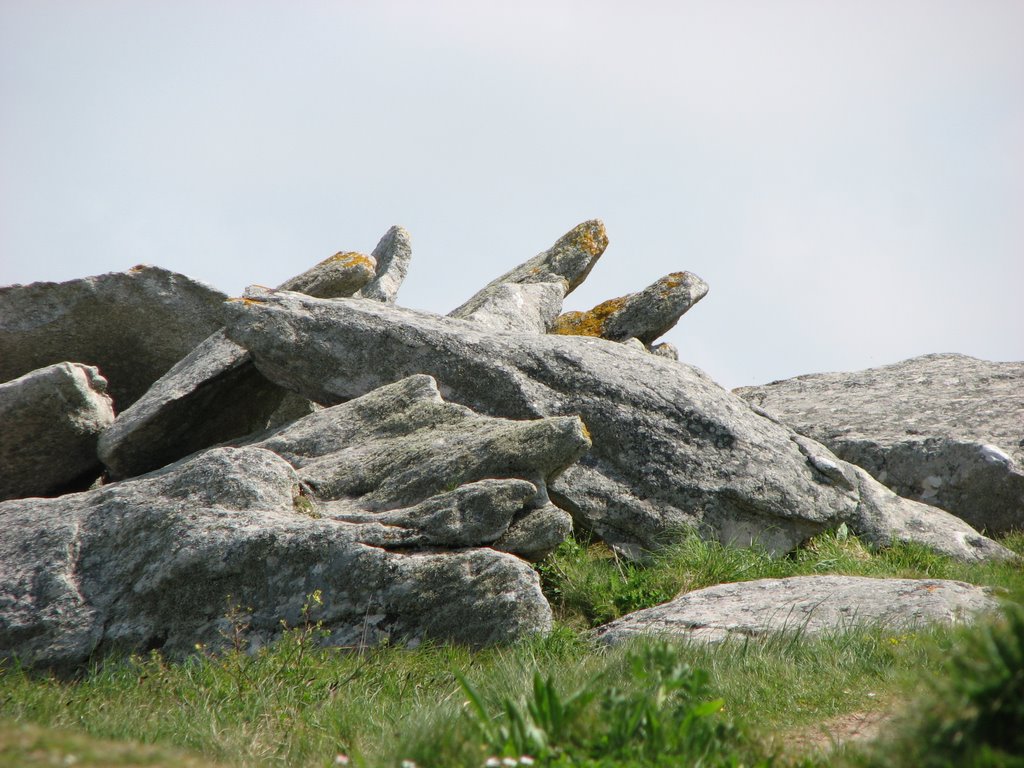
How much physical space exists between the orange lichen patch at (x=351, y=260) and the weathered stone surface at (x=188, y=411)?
→ 13.0 ft

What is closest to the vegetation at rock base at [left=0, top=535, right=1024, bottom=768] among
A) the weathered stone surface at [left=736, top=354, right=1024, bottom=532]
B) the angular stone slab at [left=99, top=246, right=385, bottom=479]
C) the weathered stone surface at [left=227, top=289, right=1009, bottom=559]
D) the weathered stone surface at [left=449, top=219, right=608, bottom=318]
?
the weathered stone surface at [left=227, top=289, right=1009, bottom=559]

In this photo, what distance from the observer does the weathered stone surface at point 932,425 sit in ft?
39.8

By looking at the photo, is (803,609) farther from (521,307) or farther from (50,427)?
(521,307)

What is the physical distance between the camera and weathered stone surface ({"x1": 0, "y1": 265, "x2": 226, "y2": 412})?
13.0 m

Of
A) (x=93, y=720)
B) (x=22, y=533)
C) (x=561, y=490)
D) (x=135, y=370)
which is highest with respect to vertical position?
(x=135, y=370)

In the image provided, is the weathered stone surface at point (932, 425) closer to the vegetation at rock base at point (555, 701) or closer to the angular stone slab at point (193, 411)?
the vegetation at rock base at point (555, 701)

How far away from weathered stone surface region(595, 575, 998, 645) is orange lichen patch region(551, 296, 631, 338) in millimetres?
9040

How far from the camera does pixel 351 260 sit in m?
15.7

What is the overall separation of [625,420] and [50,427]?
23.6 ft

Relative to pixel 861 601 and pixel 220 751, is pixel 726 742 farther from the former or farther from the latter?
pixel 861 601

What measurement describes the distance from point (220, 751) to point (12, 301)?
10472 millimetres

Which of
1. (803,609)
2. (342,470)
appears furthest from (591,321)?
(803,609)

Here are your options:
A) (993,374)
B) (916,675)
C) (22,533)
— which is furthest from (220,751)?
(993,374)

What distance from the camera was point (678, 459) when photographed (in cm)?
1024
